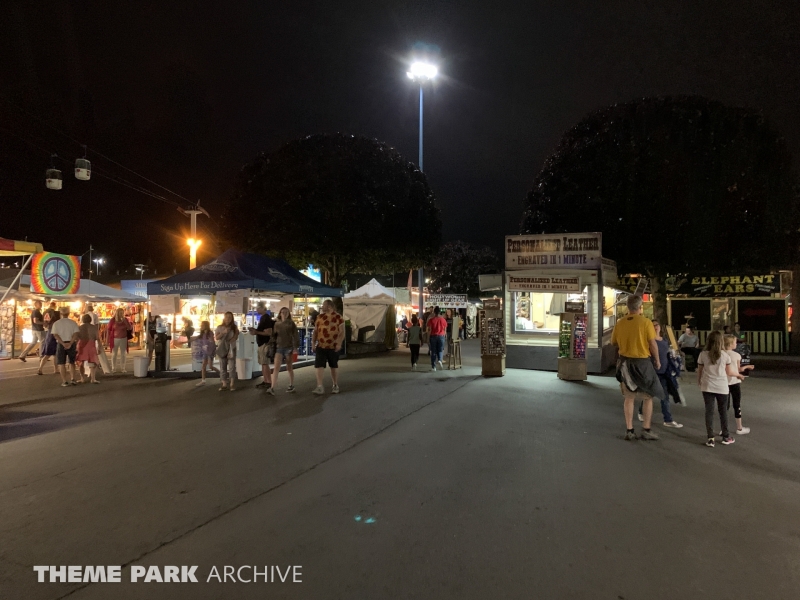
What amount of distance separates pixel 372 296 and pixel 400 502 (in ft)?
64.6

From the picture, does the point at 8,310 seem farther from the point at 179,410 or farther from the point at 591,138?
the point at 591,138

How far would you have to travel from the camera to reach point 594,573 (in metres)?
3.65

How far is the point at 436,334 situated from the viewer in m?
14.9

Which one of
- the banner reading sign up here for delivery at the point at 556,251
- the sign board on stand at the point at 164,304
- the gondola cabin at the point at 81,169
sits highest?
the gondola cabin at the point at 81,169

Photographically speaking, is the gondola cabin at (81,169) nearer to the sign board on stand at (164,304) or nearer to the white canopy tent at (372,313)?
the sign board on stand at (164,304)

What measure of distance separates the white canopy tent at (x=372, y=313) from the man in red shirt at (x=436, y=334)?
29.6 feet

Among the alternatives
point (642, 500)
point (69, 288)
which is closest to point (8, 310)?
point (69, 288)

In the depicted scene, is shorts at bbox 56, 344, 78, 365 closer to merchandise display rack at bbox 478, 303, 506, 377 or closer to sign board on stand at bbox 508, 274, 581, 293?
merchandise display rack at bbox 478, 303, 506, 377

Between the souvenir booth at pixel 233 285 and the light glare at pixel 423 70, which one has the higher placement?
the light glare at pixel 423 70

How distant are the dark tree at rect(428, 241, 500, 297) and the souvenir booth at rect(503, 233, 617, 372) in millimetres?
29864

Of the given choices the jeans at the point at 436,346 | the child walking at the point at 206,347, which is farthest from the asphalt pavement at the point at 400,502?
the jeans at the point at 436,346

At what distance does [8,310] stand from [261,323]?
15.3 metres

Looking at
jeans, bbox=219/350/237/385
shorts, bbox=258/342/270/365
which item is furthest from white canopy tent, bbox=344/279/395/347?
shorts, bbox=258/342/270/365

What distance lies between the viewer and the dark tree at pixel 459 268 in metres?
46.8
